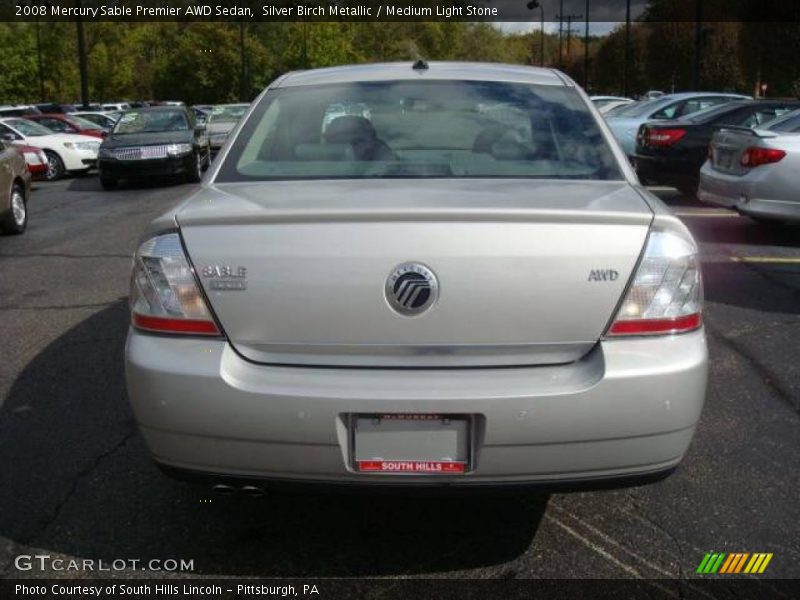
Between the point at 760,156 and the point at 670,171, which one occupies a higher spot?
the point at 760,156

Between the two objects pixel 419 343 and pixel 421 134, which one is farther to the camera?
pixel 421 134

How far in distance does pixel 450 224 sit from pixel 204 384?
2.79 ft

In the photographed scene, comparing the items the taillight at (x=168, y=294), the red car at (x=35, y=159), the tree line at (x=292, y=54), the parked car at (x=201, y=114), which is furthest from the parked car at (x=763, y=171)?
the tree line at (x=292, y=54)

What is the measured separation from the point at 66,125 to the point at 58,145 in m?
3.74

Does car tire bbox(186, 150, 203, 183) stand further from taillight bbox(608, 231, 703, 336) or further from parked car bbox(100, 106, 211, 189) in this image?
taillight bbox(608, 231, 703, 336)

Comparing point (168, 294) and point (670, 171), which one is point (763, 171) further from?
point (168, 294)

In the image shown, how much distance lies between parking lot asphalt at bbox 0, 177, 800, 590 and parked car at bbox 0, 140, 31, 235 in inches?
215

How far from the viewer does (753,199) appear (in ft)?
29.1

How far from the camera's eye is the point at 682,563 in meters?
2.97

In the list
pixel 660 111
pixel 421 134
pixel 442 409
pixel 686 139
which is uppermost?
pixel 421 134

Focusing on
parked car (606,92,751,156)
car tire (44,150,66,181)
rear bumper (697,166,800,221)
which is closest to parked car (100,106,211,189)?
car tire (44,150,66,181)

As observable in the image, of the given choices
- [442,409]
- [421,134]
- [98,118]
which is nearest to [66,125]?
[98,118]

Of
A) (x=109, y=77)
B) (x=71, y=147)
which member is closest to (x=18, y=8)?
(x=109, y=77)

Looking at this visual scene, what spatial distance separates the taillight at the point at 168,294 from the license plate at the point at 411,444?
0.54m
